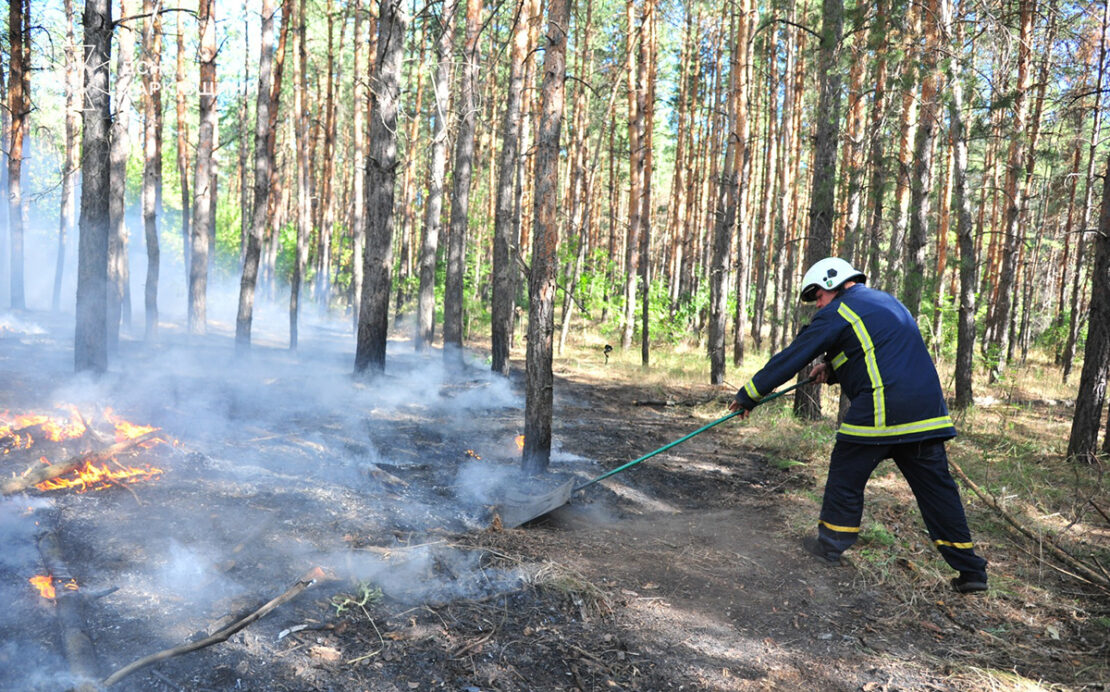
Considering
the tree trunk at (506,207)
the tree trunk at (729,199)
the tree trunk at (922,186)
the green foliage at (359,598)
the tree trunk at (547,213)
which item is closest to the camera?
the green foliage at (359,598)

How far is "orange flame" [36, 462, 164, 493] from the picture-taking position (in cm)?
525

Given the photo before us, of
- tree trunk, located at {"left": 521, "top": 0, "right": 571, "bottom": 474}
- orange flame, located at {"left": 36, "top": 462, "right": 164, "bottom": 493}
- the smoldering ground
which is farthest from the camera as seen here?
tree trunk, located at {"left": 521, "top": 0, "right": 571, "bottom": 474}

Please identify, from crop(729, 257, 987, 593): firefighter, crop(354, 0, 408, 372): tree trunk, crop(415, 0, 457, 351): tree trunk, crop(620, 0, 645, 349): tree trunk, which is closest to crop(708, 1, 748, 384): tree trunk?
crop(620, 0, 645, 349): tree trunk

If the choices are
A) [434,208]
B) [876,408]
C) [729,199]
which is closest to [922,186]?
[729,199]

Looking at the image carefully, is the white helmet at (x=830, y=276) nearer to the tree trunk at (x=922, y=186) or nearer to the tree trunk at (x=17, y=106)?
the tree trunk at (x=922, y=186)

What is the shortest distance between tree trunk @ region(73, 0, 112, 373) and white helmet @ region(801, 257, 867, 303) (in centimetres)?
836

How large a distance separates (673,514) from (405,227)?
17099mm

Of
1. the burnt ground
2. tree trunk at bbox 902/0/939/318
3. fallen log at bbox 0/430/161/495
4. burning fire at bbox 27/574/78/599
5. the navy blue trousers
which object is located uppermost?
tree trunk at bbox 902/0/939/318

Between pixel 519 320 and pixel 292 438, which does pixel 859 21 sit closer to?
pixel 292 438

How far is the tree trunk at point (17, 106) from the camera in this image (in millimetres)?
12109

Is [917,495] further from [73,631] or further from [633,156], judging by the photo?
[633,156]

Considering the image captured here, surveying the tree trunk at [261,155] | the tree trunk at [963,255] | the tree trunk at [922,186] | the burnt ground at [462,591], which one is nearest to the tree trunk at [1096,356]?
the tree trunk at [922,186]

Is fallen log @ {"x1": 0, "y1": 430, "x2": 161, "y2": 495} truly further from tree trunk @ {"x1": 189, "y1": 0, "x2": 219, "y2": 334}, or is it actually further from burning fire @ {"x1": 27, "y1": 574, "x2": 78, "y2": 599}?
tree trunk @ {"x1": 189, "y1": 0, "x2": 219, "y2": 334}

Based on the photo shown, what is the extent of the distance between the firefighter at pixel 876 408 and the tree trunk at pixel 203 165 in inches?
488
